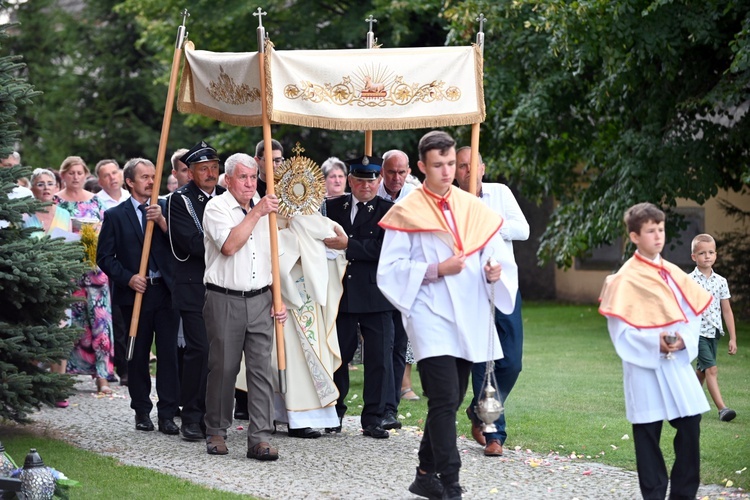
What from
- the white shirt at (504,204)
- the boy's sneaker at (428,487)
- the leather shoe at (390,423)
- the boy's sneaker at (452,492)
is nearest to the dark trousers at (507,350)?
the white shirt at (504,204)

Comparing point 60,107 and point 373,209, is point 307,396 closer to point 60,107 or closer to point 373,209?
point 373,209

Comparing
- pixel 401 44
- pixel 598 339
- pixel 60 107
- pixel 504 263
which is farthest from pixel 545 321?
pixel 60 107

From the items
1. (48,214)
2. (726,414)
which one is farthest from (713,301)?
(48,214)

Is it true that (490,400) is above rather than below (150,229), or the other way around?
below

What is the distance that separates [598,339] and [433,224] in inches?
415

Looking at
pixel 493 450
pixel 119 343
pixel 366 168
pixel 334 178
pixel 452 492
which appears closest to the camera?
pixel 452 492

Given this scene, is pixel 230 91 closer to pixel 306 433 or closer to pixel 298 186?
pixel 298 186

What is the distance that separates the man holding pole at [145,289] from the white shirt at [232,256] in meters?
0.94

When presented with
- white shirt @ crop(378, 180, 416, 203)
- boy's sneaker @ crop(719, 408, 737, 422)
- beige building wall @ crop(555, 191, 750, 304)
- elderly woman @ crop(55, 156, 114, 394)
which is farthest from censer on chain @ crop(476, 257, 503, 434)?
beige building wall @ crop(555, 191, 750, 304)

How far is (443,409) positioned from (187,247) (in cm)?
285

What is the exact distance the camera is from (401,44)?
2275 centimetres

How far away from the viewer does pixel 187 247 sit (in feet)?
29.4

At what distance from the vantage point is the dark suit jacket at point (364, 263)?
939 centimetres

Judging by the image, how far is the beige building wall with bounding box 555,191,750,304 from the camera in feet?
68.2
